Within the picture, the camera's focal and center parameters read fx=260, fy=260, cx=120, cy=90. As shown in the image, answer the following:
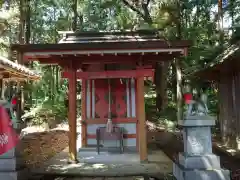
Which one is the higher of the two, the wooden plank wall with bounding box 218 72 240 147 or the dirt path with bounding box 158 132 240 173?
the wooden plank wall with bounding box 218 72 240 147

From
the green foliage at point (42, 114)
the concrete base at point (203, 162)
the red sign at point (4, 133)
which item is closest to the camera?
the red sign at point (4, 133)

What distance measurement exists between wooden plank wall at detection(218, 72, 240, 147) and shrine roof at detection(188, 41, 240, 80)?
0.90 feet

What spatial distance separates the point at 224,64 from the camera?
8953 mm

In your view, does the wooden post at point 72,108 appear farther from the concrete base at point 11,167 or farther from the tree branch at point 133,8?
the tree branch at point 133,8

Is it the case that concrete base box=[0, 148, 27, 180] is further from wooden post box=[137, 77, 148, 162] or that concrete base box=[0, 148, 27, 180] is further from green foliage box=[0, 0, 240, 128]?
green foliage box=[0, 0, 240, 128]

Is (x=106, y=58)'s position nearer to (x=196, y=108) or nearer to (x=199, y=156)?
(x=196, y=108)

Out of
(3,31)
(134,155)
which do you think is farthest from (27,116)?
(134,155)

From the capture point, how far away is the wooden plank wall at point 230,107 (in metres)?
9.44

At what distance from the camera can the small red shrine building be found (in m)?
6.77

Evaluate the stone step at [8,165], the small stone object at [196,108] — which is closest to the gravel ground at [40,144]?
the stone step at [8,165]

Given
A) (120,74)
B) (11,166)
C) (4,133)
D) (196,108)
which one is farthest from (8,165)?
(196,108)

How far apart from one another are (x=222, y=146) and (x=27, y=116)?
1085 cm

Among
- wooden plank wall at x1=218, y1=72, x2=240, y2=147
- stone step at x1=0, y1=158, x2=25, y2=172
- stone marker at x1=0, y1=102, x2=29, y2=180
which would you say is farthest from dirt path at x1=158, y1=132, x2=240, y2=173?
stone step at x1=0, y1=158, x2=25, y2=172

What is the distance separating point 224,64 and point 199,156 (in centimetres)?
451
